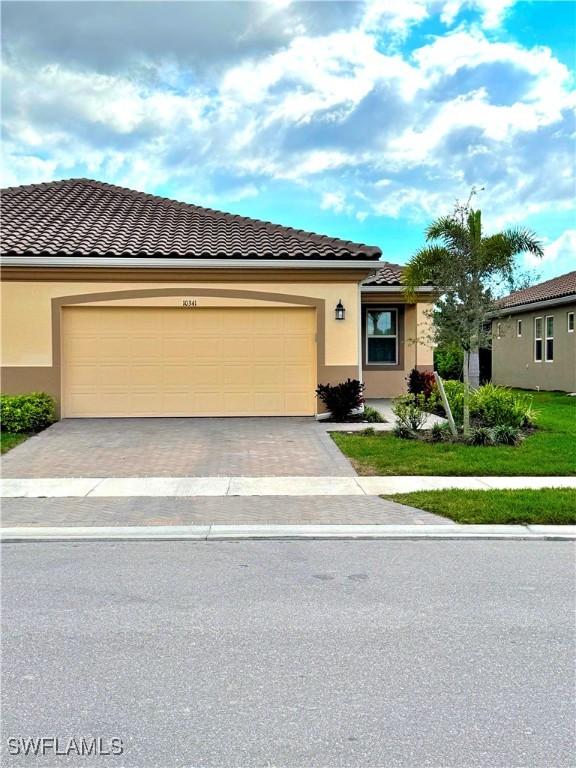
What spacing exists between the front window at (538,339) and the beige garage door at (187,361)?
15.0m

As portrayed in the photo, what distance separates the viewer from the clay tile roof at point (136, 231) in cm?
1538

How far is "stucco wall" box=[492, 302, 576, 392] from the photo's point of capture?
24.5 meters

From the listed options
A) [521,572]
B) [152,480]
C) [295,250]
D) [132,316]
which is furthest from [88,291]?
[521,572]

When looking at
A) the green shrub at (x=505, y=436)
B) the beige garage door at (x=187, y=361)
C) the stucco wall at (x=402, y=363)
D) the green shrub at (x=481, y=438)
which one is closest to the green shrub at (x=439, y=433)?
the green shrub at (x=481, y=438)

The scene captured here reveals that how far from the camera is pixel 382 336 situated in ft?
67.7

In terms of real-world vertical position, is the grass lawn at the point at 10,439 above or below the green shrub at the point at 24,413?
below

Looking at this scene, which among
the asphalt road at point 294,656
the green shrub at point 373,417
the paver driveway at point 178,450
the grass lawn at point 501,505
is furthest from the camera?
the green shrub at point 373,417

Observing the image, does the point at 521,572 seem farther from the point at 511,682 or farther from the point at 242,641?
the point at 242,641

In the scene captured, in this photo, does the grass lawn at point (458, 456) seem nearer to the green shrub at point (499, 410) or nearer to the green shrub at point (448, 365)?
the green shrub at point (499, 410)

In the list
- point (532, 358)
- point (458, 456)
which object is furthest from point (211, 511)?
point (532, 358)

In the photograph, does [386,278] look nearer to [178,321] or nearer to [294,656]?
[178,321]

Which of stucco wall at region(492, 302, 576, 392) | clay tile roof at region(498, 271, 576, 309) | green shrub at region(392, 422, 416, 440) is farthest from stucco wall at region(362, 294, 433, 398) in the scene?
green shrub at region(392, 422, 416, 440)

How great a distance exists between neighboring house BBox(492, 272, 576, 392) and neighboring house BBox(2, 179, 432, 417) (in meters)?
8.95

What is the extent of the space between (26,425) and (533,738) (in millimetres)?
12331
